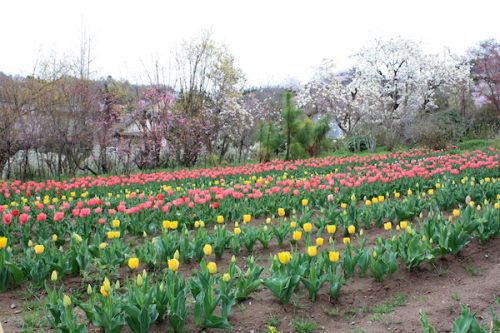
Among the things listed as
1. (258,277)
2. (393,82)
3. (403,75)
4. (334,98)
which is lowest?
(258,277)

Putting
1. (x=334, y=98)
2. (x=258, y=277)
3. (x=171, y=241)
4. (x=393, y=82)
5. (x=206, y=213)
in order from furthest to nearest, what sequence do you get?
1. (x=334, y=98)
2. (x=393, y=82)
3. (x=206, y=213)
4. (x=171, y=241)
5. (x=258, y=277)

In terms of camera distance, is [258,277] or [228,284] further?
[258,277]

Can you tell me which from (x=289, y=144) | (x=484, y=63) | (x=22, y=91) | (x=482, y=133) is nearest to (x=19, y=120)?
(x=22, y=91)

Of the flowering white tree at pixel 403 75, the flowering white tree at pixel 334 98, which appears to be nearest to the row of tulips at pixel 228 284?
the flowering white tree at pixel 334 98

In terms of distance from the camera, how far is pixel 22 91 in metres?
12.7

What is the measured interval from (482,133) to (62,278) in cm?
2354

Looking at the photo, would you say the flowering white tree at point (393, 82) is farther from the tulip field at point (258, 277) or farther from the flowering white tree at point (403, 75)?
the tulip field at point (258, 277)

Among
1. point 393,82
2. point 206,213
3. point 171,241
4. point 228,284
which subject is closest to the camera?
point 228,284

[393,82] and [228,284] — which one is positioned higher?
[393,82]

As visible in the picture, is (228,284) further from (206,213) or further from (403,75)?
(403,75)

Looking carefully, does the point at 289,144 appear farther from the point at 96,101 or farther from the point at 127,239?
the point at 127,239

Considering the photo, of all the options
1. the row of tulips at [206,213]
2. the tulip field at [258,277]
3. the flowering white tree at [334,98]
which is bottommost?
the tulip field at [258,277]

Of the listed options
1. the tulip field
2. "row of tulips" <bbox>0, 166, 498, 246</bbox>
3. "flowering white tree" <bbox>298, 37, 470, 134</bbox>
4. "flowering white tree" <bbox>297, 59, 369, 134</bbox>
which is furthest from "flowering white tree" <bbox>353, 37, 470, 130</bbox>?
the tulip field

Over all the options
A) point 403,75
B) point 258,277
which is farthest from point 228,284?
point 403,75
